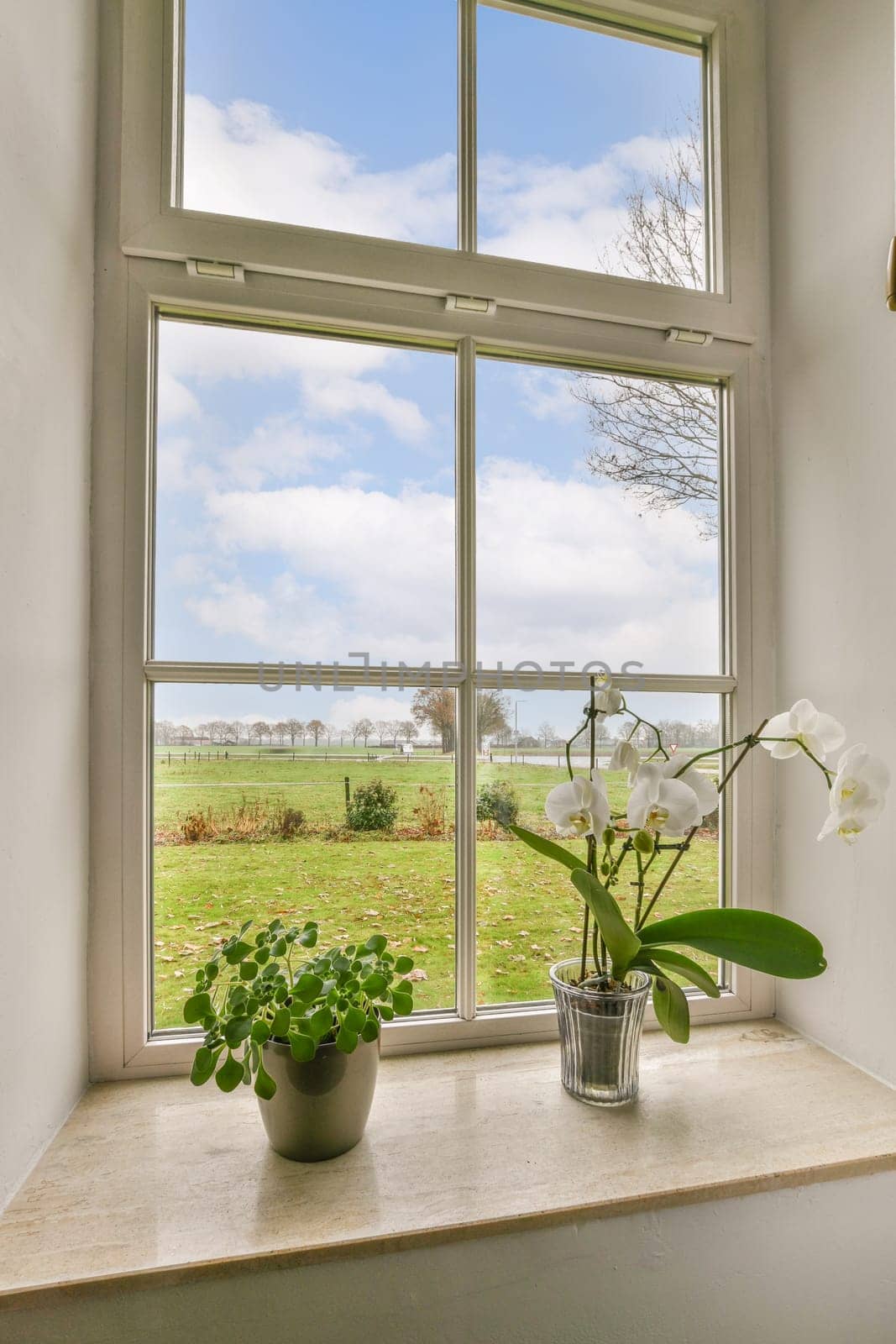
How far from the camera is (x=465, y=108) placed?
3.74 ft

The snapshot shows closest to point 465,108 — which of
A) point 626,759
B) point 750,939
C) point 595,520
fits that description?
point 595,520

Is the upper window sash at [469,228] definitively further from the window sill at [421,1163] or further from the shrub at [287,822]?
the window sill at [421,1163]

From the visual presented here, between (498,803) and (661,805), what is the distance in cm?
30

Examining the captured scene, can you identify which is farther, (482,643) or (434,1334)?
(482,643)

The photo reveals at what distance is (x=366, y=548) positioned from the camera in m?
1.10

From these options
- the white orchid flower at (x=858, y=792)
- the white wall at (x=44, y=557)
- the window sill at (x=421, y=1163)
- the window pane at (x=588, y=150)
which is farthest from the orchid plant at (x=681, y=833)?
the window pane at (x=588, y=150)

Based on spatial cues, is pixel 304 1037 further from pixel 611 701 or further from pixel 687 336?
pixel 687 336

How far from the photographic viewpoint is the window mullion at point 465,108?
1.14 metres

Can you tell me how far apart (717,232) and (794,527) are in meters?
0.50

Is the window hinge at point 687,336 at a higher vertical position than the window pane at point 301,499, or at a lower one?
higher

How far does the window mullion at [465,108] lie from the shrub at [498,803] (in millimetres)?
827

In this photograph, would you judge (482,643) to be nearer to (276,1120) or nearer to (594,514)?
(594,514)

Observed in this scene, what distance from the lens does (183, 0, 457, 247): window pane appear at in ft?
3.49

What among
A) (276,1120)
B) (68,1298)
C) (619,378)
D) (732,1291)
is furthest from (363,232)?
(732,1291)
